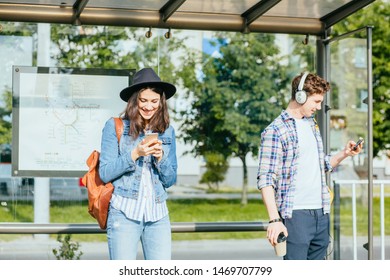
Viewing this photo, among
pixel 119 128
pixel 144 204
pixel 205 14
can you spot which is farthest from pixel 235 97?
pixel 144 204

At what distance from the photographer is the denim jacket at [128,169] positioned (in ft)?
15.2

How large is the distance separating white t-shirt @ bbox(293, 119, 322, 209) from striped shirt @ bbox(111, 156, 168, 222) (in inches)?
31.9

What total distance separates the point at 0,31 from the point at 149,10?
1.31m

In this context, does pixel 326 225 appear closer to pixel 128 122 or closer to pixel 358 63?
pixel 128 122

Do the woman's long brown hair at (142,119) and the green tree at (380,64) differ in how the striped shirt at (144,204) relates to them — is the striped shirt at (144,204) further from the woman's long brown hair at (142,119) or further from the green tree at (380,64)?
the green tree at (380,64)

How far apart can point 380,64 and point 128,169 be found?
18843mm

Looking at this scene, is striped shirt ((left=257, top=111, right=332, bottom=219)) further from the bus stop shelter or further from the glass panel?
the glass panel

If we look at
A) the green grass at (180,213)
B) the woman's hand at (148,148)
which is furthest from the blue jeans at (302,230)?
the green grass at (180,213)

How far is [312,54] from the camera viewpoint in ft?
24.8

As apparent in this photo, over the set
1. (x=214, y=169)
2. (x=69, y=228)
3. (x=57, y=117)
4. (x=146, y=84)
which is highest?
(x=146, y=84)

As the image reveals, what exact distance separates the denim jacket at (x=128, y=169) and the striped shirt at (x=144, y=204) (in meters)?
0.02

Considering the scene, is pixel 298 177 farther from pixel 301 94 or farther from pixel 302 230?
pixel 301 94

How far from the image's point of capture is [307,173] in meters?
4.73
